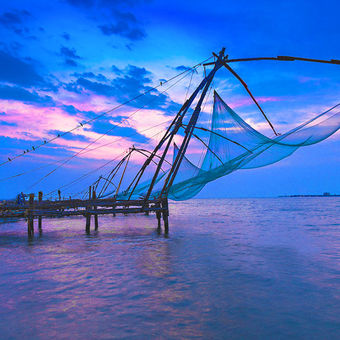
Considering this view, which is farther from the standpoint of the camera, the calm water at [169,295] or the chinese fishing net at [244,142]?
the chinese fishing net at [244,142]

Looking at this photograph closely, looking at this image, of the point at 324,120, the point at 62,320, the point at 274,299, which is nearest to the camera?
the point at 62,320

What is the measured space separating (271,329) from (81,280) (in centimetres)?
403

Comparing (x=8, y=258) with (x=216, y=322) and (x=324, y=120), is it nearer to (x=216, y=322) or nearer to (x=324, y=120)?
(x=216, y=322)

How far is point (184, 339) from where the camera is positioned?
12.0 feet

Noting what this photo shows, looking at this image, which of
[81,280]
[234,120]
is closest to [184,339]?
[81,280]

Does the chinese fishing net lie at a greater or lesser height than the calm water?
greater

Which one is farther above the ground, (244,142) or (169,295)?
(244,142)

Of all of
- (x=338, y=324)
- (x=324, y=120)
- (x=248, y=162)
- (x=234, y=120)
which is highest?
(x=234, y=120)

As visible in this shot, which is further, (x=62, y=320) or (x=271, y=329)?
(x=62, y=320)

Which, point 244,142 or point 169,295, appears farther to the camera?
point 244,142

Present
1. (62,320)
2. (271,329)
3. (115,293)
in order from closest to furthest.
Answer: (271,329), (62,320), (115,293)

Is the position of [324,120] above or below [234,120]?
below

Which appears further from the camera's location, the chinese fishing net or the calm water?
the chinese fishing net

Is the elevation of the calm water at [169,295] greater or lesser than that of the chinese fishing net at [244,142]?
lesser
